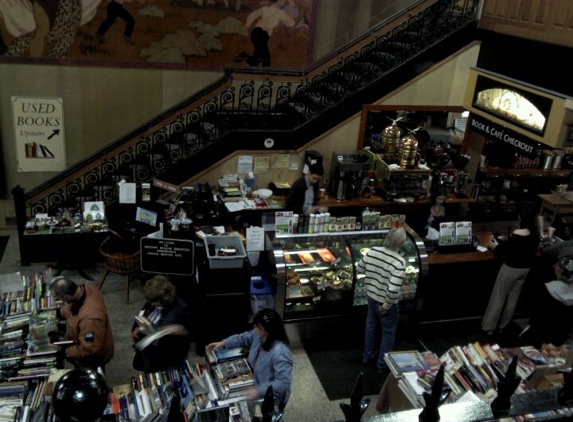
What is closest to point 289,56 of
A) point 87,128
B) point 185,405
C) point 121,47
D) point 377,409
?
point 121,47

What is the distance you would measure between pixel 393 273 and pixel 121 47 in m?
6.40

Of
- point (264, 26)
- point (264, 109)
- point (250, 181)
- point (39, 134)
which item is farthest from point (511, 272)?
point (39, 134)

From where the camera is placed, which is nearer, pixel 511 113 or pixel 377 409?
pixel 377 409

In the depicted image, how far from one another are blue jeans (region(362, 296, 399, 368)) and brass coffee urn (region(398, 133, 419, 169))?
12.2ft

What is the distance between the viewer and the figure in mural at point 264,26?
31.7ft

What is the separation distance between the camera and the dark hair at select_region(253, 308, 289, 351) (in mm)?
3922

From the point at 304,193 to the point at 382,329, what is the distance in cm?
266

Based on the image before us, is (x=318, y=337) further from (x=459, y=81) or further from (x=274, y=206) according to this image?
(x=459, y=81)

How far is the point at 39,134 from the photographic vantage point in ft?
29.7

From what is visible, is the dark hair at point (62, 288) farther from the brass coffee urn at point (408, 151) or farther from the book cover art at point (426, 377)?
the brass coffee urn at point (408, 151)

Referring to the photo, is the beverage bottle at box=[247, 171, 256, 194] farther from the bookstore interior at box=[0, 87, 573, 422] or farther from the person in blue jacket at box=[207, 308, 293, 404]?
the person in blue jacket at box=[207, 308, 293, 404]

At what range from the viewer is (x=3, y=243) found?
28.3 ft

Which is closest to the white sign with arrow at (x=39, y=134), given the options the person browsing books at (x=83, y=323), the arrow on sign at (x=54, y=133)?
the arrow on sign at (x=54, y=133)

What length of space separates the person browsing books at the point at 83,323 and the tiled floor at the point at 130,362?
4.04ft
